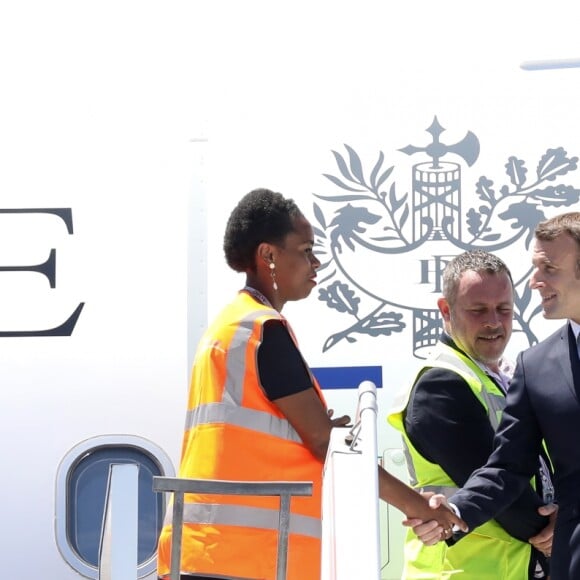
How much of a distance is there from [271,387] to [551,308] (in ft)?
2.27

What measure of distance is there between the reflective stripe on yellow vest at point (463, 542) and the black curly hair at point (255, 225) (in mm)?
532

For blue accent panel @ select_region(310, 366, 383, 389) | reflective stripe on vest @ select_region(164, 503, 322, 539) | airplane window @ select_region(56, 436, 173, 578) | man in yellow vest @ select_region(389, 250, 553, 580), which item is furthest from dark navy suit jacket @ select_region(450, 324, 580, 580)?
airplane window @ select_region(56, 436, 173, 578)

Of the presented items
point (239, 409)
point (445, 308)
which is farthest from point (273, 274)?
point (445, 308)

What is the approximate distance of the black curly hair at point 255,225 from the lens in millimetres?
2674

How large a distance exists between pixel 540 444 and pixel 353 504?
1081 millimetres

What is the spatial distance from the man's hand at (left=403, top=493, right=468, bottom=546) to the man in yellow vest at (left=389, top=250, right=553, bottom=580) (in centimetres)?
14

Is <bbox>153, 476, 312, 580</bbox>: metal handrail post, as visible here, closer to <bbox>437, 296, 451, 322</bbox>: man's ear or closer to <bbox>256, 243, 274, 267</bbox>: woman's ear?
<bbox>256, 243, 274, 267</bbox>: woman's ear

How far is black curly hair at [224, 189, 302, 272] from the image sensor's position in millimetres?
2674

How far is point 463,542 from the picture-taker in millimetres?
2666

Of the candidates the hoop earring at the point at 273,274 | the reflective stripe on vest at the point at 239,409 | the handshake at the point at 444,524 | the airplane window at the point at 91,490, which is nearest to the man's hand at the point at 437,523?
the handshake at the point at 444,524

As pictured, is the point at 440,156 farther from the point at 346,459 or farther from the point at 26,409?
the point at 346,459

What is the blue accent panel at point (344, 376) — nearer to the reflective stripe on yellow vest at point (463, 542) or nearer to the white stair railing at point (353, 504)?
the reflective stripe on yellow vest at point (463, 542)

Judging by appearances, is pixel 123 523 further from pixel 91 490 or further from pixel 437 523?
pixel 91 490

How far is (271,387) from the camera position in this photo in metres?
2.46
